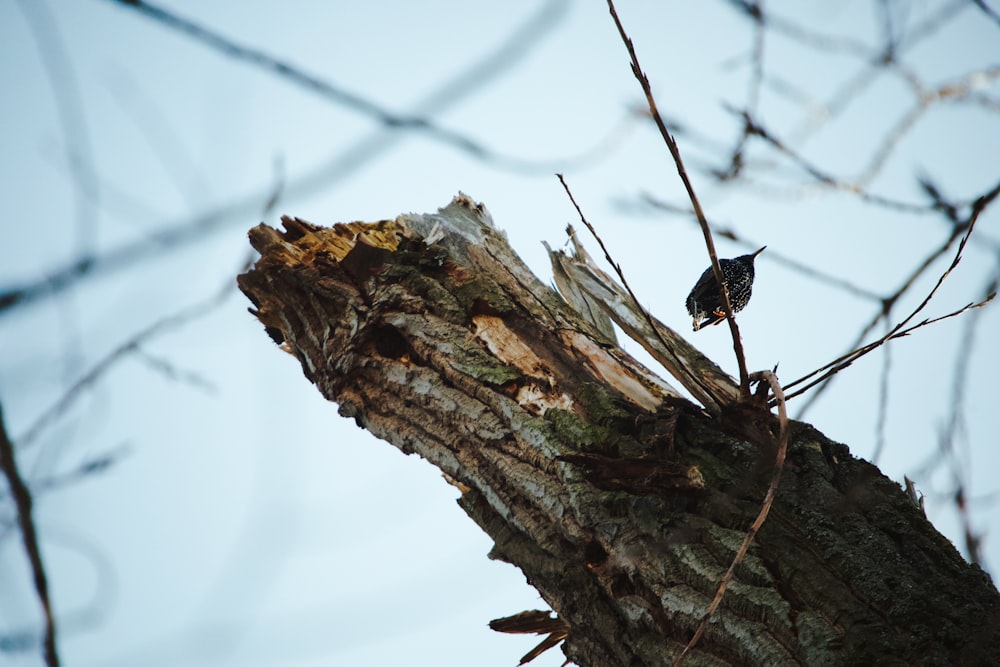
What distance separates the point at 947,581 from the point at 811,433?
0.39 m

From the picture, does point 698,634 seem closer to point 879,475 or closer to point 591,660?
point 591,660

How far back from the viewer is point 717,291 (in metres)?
2.83

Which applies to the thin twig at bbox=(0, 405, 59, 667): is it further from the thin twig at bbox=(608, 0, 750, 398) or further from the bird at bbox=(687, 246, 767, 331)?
the bird at bbox=(687, 246, 767, 331)

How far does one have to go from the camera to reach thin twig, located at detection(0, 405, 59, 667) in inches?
28.1

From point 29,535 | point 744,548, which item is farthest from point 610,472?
point 29,535

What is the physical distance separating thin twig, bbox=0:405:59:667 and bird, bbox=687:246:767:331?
2205mm

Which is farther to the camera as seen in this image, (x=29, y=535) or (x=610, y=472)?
(x=610, y=472)

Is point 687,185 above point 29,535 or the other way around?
above

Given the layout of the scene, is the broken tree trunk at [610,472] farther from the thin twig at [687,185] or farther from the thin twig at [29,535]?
the thin twig at [29,535]

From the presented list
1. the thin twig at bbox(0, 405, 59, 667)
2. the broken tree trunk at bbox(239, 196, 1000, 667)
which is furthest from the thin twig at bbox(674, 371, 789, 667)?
the thin twig at bbox(0, 405, 59, 667)

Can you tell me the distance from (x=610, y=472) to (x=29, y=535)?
3.40ft

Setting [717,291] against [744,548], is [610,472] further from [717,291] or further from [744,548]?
[717,291]

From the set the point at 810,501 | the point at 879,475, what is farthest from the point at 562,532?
the point at 879,475

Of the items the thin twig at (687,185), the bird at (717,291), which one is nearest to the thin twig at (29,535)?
the thin twig at (687,185)
